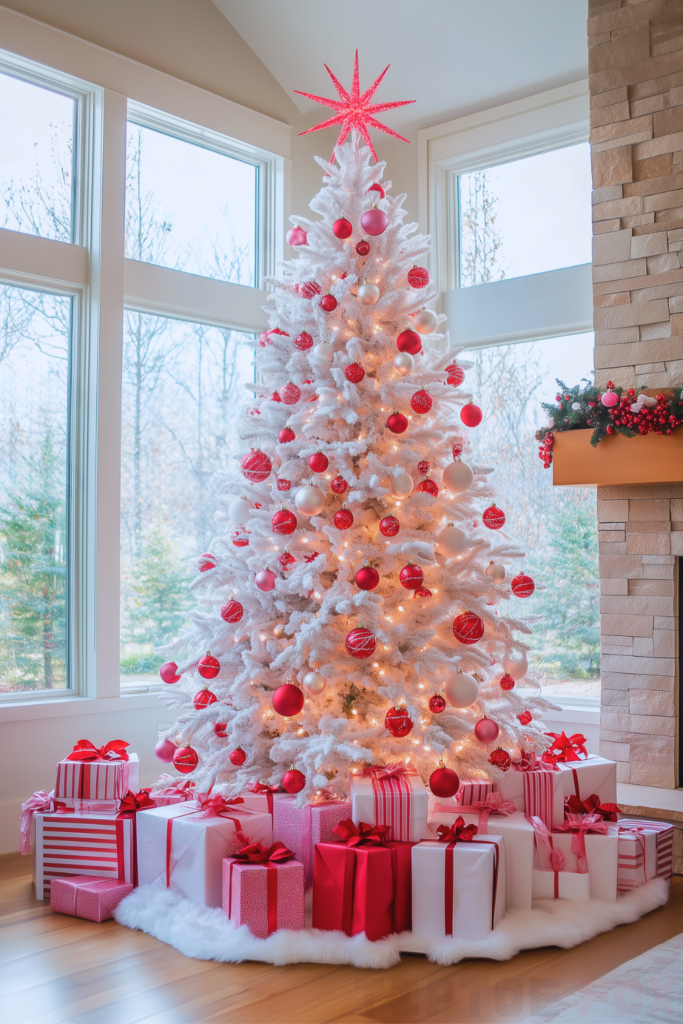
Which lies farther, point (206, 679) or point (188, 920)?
point (206, 679)

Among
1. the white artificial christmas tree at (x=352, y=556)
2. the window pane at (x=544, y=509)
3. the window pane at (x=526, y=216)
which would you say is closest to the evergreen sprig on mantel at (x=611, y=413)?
the window pane at (x=544, y=509)

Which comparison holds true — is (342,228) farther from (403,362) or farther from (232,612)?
(232,612)

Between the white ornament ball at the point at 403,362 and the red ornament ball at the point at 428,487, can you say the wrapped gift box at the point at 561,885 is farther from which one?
the white ornament ball at the point at 403,362

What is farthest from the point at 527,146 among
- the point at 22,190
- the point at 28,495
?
the point at 28,495

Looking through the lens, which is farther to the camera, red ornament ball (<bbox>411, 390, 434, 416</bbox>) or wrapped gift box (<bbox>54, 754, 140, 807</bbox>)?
wrapped gift box (<bbox>54, 754, 140, 807</bbox>)

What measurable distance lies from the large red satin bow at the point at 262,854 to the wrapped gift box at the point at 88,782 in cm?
73

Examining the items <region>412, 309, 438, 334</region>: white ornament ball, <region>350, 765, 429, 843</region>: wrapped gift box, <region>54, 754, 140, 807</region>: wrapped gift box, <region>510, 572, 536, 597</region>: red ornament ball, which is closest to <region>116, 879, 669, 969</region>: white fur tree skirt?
<region>350, 765, 429, 843</region>: wrapped gift box

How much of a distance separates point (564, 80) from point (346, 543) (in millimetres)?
2808

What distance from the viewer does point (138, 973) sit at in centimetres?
224

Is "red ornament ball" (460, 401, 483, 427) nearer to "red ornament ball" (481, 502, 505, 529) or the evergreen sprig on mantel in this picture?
"red ornament ball" (481, 502, 505, 529)

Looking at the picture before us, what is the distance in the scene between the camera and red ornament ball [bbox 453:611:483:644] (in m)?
2.71

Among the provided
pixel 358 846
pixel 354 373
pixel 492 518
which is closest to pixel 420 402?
pixel 354 373

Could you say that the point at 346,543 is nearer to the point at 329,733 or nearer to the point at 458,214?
the point at 329,733

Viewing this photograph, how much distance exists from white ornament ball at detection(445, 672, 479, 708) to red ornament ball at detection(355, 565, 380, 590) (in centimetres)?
38
